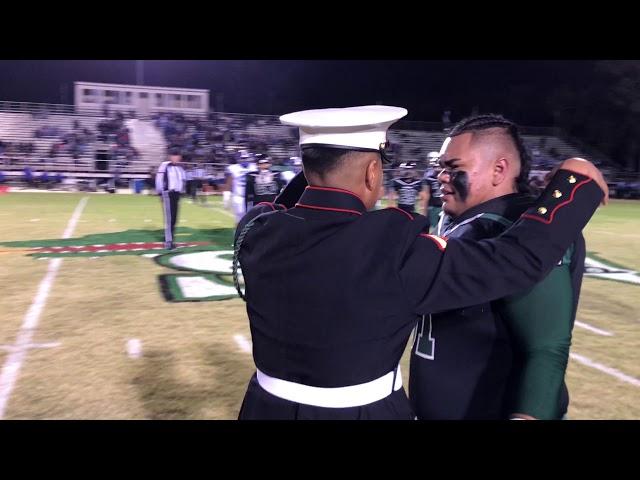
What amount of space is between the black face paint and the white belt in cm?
58

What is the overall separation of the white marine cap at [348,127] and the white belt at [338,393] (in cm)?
61

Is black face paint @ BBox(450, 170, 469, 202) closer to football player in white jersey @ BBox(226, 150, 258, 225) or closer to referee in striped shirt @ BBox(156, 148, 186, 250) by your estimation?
referee in striped shirt @ BBox(156, 148, 186, 250)

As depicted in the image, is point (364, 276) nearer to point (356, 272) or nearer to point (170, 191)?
point (356, 272)

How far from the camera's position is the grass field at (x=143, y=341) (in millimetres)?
3504

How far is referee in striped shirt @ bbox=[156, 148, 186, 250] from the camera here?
9.20m

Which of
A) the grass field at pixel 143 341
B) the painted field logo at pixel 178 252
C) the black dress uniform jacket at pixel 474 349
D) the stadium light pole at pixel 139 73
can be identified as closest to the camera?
the black dress uniform jacket at pixel 474 349

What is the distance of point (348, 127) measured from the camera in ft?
4.55

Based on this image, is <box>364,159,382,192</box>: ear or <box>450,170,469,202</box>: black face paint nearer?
<box>364,159,382,192</box>: ear

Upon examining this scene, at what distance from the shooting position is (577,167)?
1369mm

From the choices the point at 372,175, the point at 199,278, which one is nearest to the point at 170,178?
the point at 199,278

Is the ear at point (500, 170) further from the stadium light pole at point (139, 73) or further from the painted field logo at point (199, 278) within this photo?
the stadium light pole at point (139, 73)

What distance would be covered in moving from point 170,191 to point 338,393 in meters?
8.43

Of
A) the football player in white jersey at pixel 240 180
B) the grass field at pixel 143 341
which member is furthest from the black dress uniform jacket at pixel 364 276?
the football player in white jersey at pixel 240 180

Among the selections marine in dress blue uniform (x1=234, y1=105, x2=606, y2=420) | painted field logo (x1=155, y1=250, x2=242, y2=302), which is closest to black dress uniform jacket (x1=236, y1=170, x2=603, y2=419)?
marine in dress blue uniform (x1=234, y1=105, x2=606, y2=420)
